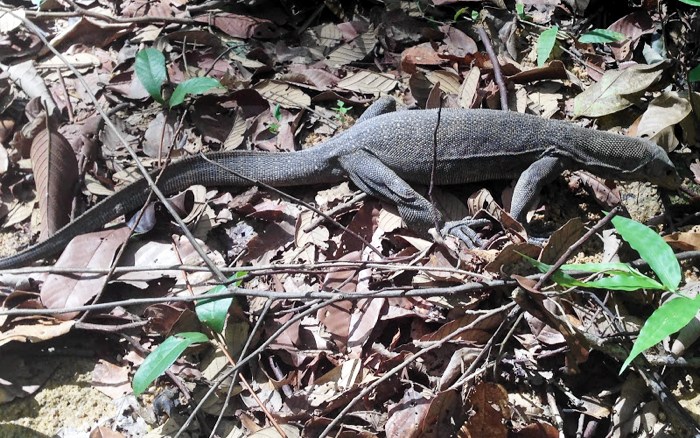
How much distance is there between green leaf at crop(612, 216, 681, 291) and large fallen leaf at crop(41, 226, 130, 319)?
2.80 metres

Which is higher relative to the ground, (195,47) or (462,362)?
(195,47)

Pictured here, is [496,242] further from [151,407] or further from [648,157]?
A: [151,407]

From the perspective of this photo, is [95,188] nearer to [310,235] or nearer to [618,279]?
[310,235]

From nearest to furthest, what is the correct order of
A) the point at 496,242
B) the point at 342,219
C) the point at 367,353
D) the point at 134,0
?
the point at 367,353 < the point at 496,242 < the point at 342,219 < the point at 134,0

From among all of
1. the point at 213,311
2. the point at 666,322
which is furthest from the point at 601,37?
the point at 213,311

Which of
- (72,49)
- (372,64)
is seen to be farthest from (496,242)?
(72,49)

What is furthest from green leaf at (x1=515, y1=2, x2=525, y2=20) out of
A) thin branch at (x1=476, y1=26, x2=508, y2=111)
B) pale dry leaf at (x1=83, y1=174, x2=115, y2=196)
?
pale dry leaf at (x1=83, y1=174, x2=115, y2=196)

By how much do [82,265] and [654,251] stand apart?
125 inches

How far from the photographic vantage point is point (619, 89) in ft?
13.8

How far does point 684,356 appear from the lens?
2922mm

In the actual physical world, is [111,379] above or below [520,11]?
below

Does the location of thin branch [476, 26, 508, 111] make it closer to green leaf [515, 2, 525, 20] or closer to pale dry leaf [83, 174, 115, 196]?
green leaf [515, 2, 525, 20]

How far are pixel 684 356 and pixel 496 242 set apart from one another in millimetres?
1169

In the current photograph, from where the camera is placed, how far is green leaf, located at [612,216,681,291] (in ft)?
7.11
